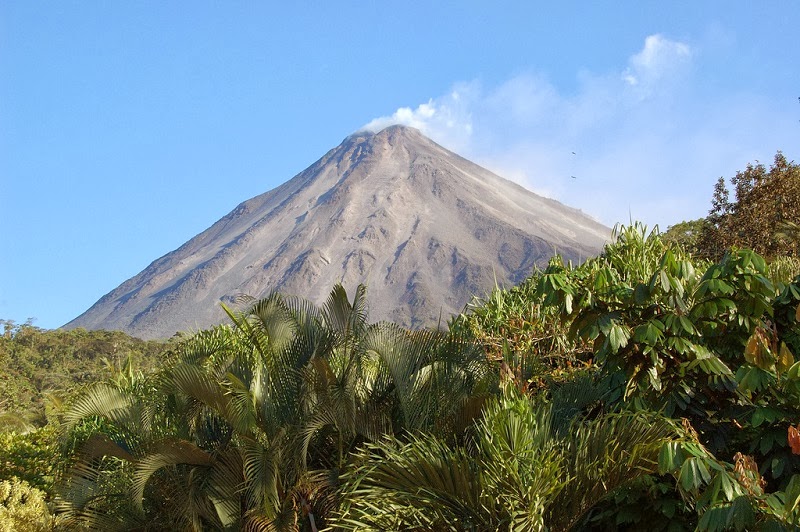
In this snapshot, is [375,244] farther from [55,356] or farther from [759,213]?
[759,213]

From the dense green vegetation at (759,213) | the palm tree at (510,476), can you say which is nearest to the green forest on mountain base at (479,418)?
the palm tree at (510,476)

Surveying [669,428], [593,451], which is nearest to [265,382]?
[593,451]

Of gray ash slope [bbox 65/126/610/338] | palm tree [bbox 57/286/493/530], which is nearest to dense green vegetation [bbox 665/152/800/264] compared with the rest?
palm tree [bbox 57/286/493/530]

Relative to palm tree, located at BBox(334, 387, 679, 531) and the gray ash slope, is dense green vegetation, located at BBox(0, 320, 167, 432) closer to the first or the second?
palm tree, located at BBox(334, 387, 679, 531)

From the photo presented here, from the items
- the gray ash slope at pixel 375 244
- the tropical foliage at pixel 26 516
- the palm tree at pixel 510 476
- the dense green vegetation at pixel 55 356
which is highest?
the gray ash slope at pixel 375 244

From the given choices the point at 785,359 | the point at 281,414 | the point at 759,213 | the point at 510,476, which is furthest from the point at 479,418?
the point at 759,213

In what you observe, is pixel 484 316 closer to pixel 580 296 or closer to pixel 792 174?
pixel 580 296

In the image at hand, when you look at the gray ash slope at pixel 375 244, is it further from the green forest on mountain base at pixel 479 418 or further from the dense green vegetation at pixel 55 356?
the green forest on mountain base at pixel 479 418

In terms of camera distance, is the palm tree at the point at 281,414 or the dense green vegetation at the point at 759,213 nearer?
the palm tree at the point at 281,414
